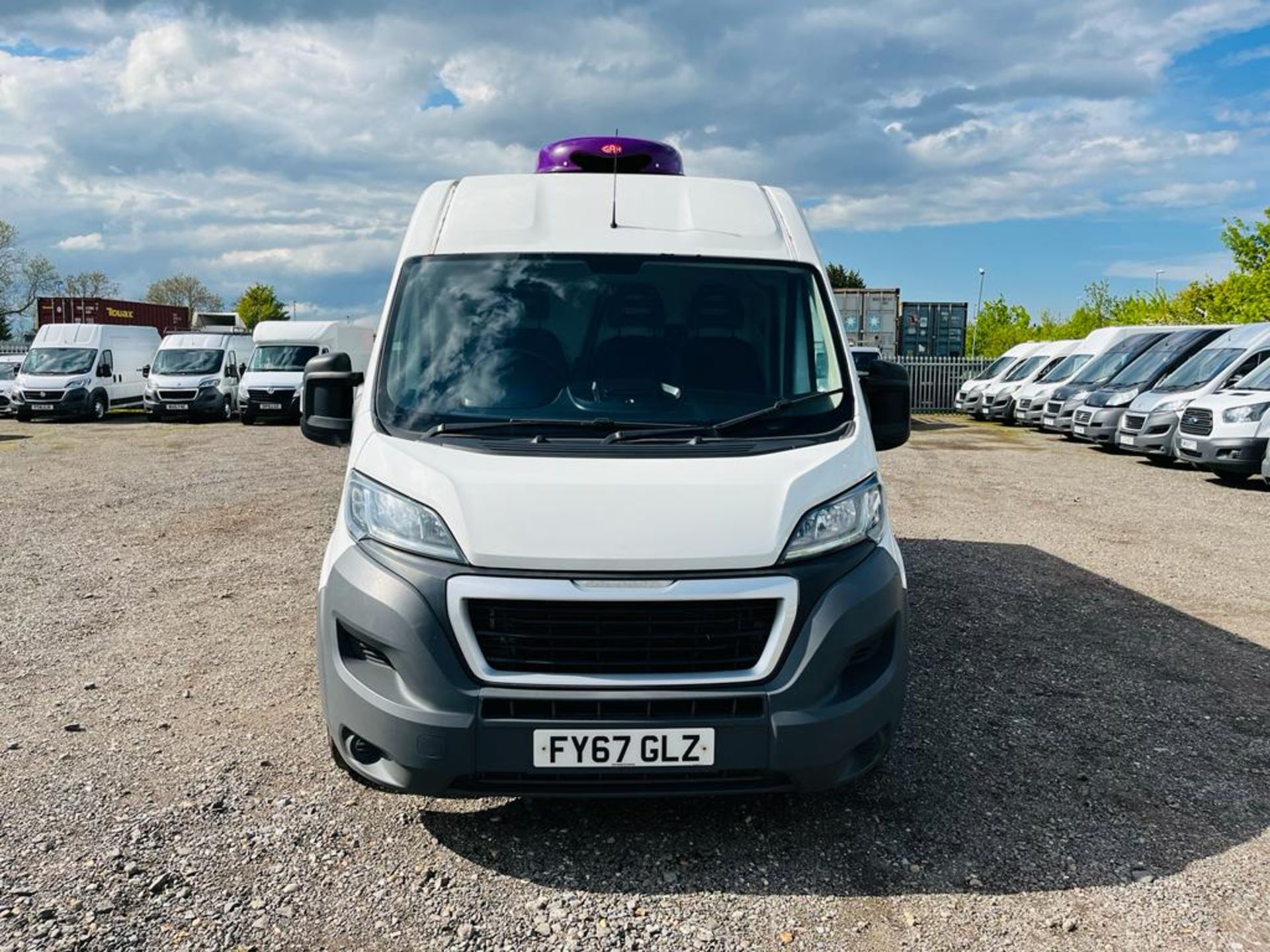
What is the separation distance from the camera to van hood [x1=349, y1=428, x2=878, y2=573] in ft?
10.6

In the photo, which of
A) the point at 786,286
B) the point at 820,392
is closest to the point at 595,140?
the point at 786,286

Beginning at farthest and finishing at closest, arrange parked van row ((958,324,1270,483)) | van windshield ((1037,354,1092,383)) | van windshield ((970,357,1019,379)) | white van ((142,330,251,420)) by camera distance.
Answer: van windshield ((970,357,1019,379)) → white van ((142,330,251,420)) → van windshield ((1037,354,1092,383)) → parked van row ((958,324,1270,483))

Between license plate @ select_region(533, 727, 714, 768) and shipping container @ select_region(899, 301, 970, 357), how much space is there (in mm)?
38381

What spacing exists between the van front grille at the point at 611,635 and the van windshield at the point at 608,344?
78 cm

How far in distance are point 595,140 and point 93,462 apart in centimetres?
1301

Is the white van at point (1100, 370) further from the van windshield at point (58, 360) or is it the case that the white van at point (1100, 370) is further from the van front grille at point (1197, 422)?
the van windshield at point (58, 360)

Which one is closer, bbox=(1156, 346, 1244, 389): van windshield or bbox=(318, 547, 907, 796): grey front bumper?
bbox=(318, 547, 907, 796): grey front bumper

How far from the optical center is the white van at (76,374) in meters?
25.1

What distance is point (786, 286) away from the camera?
4434 millimetres

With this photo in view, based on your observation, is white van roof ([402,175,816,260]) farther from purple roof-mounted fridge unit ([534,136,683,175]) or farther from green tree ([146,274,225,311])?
green tree ([146,274,225,311])

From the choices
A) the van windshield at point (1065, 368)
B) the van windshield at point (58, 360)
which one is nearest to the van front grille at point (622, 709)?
the van windshield at point (1065, 368)

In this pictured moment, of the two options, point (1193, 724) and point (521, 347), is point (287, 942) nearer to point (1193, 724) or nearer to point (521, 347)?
→ point (521, 347)

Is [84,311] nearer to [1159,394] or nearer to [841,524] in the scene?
[1159,394]

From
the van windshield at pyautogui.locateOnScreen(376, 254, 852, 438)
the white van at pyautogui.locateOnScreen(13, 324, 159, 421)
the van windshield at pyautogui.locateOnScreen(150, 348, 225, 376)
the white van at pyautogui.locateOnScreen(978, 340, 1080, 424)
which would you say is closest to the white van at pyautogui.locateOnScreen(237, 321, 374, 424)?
the van windshield at pyautogui.locateOnScreen(150, 348, 225, 376)
